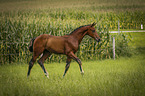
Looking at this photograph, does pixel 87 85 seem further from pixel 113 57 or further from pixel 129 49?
pixel 129 49

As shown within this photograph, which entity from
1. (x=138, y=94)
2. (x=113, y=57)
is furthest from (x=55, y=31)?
(x=138, y=94)

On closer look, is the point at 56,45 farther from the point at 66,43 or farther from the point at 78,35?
the point at 78,35

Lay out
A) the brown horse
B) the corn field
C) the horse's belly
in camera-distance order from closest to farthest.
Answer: the brown horse → the horse's belly → the corn field

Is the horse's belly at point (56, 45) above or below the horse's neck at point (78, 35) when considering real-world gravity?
below

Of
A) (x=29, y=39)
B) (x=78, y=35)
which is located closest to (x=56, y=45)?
(x=78, y=35)

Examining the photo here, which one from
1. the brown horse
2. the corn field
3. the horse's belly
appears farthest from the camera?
the corn field

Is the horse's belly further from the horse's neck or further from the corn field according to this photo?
the corn field

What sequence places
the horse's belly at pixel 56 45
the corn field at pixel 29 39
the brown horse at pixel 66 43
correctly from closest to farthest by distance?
the brown horse at pixel 66 43, the horse's belly at pixel 56 45, the corn field at pixel 29 39

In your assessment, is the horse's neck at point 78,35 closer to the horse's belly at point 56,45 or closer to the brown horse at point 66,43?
the brown horse at point 66,43

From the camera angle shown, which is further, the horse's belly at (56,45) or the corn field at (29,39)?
the corn field at (29,39)

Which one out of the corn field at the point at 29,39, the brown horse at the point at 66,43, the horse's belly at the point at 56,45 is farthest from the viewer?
the corn field at the point at 29,39

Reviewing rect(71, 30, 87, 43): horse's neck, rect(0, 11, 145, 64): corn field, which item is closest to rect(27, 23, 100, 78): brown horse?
rect(71, 30, 87, 43): horse's neck

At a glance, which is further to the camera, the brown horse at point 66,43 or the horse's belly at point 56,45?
the horse's belly at point 56,45

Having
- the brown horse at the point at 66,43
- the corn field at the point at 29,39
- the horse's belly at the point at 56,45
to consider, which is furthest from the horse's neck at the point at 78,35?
the corn field at the point at 29,39
